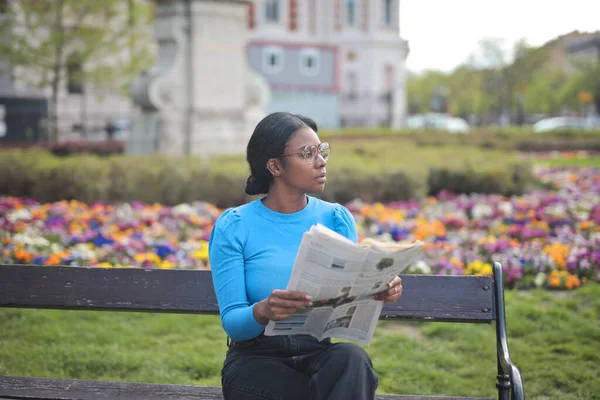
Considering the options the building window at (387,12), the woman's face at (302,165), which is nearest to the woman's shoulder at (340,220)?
the woman's face at (302,165)

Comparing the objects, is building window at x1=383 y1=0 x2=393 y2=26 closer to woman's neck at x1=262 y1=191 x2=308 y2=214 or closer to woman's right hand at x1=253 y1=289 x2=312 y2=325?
woman's neck at x1=262 y1=191 x2=308 y2=214

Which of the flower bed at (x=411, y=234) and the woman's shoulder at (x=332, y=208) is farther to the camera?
the flower bed at (x=411, y=234)

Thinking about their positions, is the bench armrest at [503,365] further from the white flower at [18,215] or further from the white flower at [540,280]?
the white flower at [18,215]

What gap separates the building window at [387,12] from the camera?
185ft

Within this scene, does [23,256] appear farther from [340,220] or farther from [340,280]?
[340,280]

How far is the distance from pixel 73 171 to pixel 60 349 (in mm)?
5230

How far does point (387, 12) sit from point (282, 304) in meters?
55.9

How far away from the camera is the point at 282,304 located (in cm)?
265

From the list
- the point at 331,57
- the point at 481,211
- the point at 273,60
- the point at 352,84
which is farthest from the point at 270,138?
the point at 352,84

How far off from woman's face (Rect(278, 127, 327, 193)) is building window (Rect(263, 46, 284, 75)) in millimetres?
48387

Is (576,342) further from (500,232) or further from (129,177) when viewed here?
(129,177)

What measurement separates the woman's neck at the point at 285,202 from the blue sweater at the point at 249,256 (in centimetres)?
3

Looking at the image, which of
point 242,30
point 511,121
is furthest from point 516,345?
point 511,121

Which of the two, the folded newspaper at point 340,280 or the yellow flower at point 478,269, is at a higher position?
the folded newspaper at point 340,280
